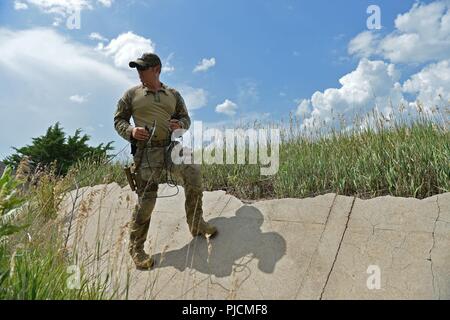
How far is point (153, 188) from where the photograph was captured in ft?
12.8

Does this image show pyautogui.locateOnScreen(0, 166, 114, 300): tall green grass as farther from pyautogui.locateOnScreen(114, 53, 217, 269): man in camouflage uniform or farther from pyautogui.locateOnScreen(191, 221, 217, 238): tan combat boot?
pyautogui.locateOnScreen(191, 221, 217, 238): tan combat boot

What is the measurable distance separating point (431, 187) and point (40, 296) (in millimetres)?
4229

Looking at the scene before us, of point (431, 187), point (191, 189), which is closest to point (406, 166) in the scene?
point (431, 187)

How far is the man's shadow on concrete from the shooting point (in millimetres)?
3672

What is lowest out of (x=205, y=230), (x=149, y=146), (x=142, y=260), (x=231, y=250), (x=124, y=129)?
(x=142, y=260)

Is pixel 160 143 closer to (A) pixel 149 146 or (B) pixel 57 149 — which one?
(A) pixel 149 146

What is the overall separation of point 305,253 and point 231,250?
2.63ft

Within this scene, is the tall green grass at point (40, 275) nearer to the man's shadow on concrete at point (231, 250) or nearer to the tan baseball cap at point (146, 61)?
the man's shadow on concrete at point (231, 250)

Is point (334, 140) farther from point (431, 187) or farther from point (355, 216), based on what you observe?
point (355, 216)

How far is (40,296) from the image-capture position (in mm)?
2426

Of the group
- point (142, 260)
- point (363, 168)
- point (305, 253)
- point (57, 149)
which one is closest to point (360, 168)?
point (363, 168)

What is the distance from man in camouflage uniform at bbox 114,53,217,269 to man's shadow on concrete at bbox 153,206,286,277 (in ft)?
0.70

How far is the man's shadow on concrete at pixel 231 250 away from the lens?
3.67m

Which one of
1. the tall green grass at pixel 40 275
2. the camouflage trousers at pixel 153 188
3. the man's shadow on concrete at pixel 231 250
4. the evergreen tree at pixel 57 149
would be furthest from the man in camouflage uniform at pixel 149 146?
the evergreen tree at pixel 57 149
